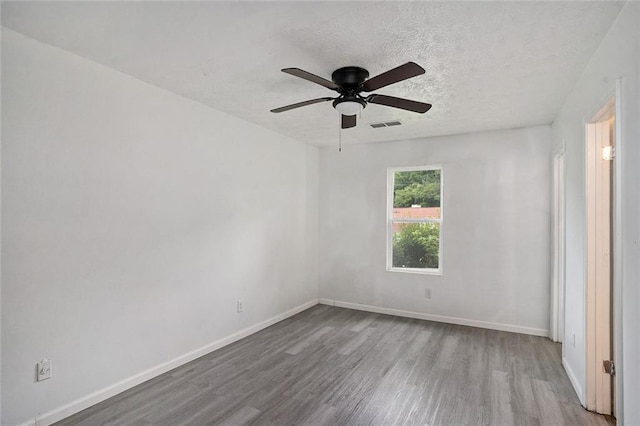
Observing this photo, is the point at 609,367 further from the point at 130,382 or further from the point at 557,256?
the point at 130,382

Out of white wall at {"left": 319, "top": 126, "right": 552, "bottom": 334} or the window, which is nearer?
white wall at {"left": 319, "top": 126, "right": 552, "bottom": 334}

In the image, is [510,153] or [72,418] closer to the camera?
[72,418]

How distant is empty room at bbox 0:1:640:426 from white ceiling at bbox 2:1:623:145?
0.02 metres

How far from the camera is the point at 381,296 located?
16.3ft

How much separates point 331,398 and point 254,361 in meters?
0.97

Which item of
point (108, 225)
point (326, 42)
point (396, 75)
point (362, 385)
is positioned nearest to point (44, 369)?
point (108, 225)

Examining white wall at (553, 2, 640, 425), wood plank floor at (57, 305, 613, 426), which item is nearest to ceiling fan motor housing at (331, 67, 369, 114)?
white wall at (553, 2, 640, 425)

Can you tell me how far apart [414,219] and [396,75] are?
3.08 m

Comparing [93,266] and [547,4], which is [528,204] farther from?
[93,266]

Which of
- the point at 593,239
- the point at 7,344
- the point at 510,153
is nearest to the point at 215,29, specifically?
the point at 7,344

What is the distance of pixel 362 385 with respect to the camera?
111 inches

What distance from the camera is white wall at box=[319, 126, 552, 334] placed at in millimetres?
4086

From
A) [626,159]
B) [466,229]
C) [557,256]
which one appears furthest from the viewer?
[466,229]

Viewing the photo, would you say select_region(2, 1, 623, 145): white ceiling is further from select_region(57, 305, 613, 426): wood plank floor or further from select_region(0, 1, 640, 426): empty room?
select_region(57, 305, 613, 426): wood plank floor
